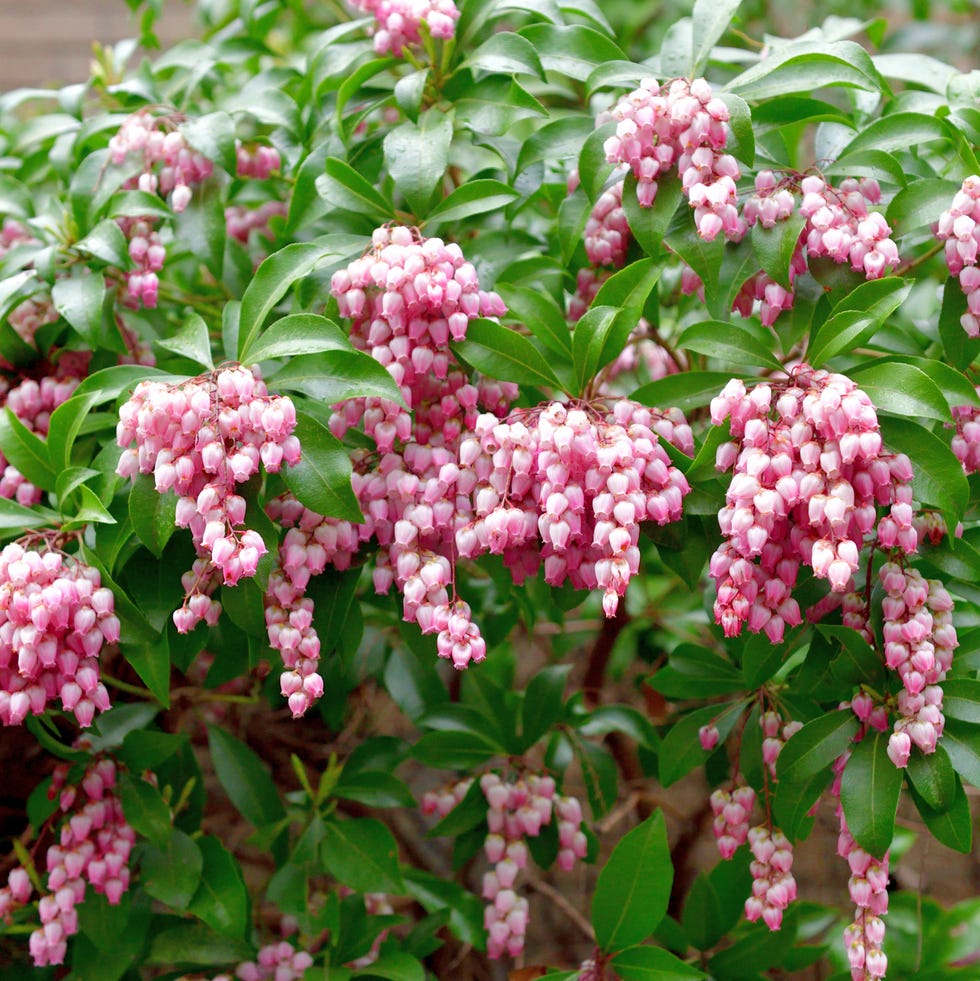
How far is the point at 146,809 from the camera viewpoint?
167cm

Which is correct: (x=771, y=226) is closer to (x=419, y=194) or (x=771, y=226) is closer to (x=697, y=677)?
(x=419, y=194)

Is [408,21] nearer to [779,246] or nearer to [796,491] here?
[779,246]

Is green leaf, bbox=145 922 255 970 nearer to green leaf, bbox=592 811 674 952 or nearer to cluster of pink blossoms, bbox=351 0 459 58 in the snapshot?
green leaf, bbox=592 811 674 952

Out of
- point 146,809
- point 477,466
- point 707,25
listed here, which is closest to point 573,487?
point 477,466

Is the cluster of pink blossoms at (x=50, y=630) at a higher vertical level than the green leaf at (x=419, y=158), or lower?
lower

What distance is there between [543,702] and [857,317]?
2.97 feet

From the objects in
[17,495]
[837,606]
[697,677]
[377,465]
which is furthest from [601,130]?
[17,495]

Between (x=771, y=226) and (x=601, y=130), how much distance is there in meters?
0.27

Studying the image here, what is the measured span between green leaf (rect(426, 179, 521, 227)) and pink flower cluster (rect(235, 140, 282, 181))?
0.47m

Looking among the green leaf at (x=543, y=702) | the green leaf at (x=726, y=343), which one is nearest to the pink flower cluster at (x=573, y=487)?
the green leaf at (x=726, y=343)

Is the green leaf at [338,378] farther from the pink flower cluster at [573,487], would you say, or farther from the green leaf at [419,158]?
the green leaf at [419,158]

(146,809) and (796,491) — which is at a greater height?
(796,491)

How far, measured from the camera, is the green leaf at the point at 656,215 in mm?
1442

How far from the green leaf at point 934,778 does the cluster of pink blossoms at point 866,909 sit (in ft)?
0.21
